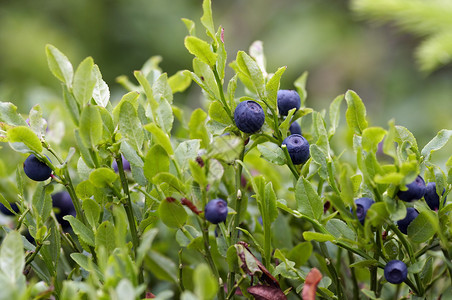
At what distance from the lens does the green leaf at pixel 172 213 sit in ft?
1.43

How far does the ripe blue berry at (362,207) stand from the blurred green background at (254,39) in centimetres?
208

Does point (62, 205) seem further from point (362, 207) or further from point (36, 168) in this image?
point (362, 207)

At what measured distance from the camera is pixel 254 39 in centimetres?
320

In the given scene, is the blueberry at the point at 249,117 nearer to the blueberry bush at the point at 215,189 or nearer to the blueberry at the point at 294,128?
the blueberry bush at the point at 215,189

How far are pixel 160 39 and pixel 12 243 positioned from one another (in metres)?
2.66

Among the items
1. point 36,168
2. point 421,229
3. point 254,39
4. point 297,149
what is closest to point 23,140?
point 36,168

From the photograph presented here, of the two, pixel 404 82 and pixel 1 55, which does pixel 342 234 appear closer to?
pixel 1 55

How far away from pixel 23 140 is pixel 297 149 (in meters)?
0.24

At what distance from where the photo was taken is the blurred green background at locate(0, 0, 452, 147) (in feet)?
8.39

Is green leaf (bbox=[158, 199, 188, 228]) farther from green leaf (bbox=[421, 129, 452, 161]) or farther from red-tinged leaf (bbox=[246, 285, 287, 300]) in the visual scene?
green leaf (bbox=[421, 129, 452, 161])

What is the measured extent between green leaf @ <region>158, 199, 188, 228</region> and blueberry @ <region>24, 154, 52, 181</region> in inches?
5.1

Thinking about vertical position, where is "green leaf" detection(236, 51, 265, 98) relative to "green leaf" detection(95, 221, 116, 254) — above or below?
above

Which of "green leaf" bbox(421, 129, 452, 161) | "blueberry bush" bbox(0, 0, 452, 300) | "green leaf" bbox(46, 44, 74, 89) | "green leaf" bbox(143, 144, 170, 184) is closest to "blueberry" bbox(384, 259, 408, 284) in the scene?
"blueberry bush" bbox(0, 0, 452, 300)


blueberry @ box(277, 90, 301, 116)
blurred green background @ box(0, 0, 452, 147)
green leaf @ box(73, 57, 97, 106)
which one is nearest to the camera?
green leaf @ box(73, 57, 97, 106)
